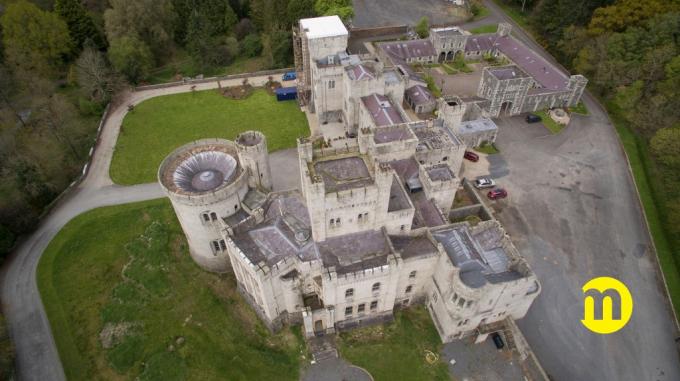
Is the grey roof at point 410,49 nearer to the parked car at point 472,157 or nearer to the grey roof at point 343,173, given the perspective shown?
the parked car at point 472,157

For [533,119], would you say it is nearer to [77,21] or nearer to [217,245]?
[217,245]

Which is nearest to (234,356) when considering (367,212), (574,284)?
(367,212)

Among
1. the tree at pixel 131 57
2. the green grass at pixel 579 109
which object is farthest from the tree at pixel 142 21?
the green grass at pixel 579 109

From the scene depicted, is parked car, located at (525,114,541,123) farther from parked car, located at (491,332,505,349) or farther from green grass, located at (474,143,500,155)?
parked car, located at (491,332,505,349)

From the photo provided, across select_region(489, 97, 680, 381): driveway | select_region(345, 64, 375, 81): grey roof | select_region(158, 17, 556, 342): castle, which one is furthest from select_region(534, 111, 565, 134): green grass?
select_region(345, 64, 375, 81): grey roof

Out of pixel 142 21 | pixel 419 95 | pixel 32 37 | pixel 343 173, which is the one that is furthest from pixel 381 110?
pixel 32 37

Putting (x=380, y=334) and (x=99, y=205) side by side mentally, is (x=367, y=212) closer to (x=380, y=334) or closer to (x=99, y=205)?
(x=380, y=334)
